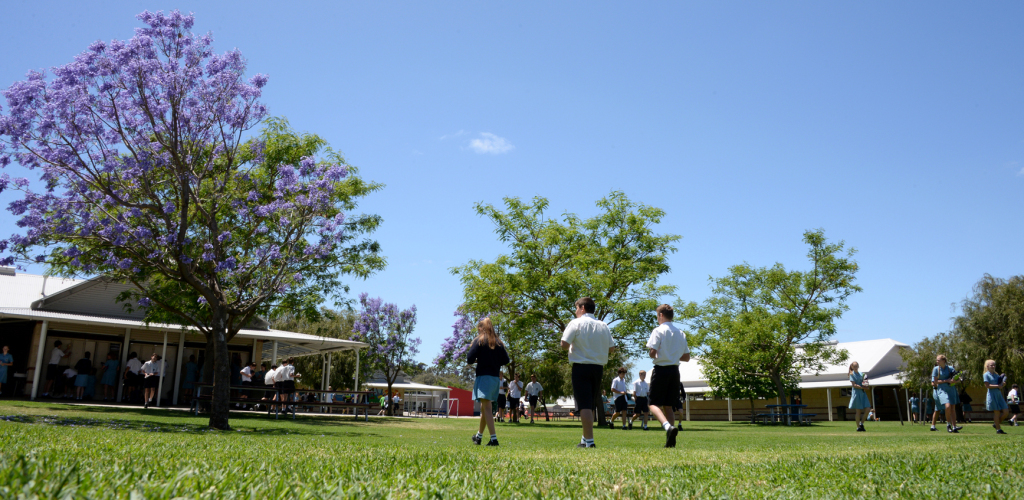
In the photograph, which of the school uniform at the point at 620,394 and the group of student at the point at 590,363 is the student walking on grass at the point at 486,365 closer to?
the group of student at the point at 590,363

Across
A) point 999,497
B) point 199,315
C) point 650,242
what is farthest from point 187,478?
point 650,242

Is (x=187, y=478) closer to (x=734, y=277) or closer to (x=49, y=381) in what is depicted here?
(x=49, y=381)

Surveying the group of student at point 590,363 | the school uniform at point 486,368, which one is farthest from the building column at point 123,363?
the group of student at point 590,363

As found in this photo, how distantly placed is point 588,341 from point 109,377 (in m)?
23.2

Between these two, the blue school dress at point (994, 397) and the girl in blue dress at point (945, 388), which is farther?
the girl in blue dress at point (945, 388)

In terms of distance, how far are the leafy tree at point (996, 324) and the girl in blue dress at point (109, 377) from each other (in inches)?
1464

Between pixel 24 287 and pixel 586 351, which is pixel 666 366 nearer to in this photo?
pixel 586 351

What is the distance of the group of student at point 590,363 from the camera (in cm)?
718

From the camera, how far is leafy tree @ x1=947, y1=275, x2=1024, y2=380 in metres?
30.8

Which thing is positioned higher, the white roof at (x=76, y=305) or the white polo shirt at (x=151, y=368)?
the white roof at (x=76, y=305)

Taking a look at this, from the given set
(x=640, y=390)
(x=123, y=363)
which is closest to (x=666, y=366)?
(x=640, y=390)

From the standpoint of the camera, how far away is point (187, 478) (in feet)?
9.33

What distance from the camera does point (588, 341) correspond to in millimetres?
7211

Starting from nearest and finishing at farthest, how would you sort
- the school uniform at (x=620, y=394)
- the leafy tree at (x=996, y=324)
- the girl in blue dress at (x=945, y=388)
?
1. the girl in blue dress at (x=945, y=388)
2. the school uniform at (x=620, y=394)
3. the leafy tree at (x=996, y=324)
